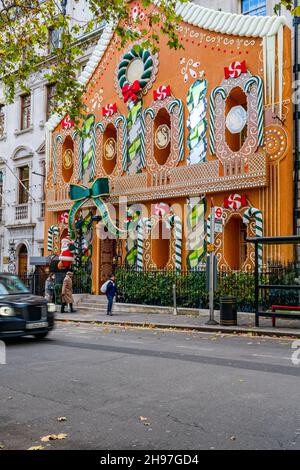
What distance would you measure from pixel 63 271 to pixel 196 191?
869 centimetres

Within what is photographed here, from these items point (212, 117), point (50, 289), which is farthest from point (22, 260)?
point (212, 117)

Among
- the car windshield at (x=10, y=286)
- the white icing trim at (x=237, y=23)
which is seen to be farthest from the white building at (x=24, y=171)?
the car windshield at (x=10, y=286)

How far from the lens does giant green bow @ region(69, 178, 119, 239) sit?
932 inches

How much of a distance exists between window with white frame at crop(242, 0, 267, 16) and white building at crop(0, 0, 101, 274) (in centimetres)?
1016

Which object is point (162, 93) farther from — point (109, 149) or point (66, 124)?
point (66, 124)

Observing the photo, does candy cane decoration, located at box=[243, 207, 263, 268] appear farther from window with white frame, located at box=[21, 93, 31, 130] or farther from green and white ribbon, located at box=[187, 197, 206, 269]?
window with white frame, located at box=[21, 93, 31, 130]

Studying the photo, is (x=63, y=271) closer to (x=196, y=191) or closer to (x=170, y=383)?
(x=196, y=191)

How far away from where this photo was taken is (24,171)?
32719 mm

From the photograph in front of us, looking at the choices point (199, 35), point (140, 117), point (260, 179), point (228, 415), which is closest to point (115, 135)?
point (140, 117)

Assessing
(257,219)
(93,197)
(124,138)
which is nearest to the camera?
(257,219)

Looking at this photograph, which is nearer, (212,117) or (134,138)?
Result: (212,117)

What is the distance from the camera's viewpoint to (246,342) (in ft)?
40.4

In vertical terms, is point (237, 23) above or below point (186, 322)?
above

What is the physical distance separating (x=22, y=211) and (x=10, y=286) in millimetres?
20015
